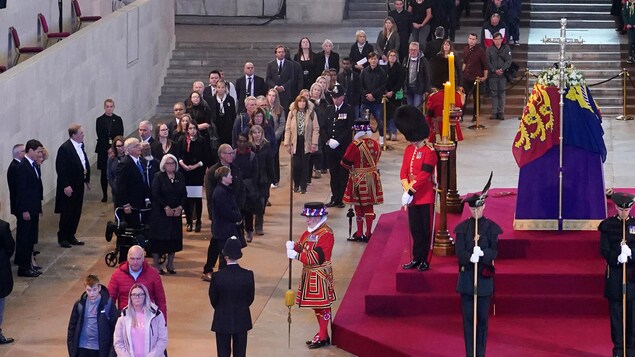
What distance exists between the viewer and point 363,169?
59.3ft

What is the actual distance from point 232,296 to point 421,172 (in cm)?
297

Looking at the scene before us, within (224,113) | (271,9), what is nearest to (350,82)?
(224,113)

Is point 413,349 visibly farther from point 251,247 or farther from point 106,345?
point 251,247

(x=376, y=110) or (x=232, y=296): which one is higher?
(x=376, y=110)

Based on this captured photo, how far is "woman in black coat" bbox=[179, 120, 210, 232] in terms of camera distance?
18.8 m

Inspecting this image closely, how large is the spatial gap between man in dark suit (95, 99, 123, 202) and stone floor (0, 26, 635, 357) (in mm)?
392

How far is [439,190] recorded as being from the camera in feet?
51.3

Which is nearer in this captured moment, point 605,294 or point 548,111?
point 605,294

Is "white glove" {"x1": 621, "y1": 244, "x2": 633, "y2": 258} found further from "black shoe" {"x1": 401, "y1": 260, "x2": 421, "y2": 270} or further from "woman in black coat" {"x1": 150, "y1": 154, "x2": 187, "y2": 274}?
"woman in black coat" {"x1": 150, "y1": 154, "x2": 187, "y2": 274}

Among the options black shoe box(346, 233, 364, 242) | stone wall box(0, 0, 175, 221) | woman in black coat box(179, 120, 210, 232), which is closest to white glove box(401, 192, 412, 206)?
black shoe box(346, 233, 364, 242)

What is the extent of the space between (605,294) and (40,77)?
10293 mm

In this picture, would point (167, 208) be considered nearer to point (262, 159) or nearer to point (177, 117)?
point (262, 159)

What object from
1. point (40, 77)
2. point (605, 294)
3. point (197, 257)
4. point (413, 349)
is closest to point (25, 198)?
point (197, 257)

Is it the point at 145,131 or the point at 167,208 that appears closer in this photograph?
the point at 167,208
